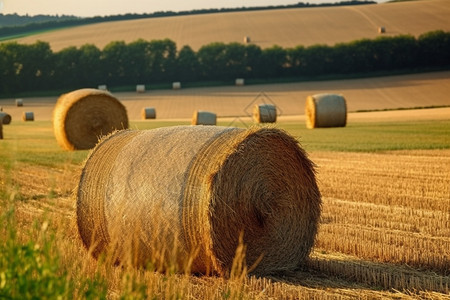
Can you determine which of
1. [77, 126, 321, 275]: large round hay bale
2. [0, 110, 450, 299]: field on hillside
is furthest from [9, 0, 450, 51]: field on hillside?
[77, 126, 321, 275]: large round hay bale

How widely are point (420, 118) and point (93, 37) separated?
166ft

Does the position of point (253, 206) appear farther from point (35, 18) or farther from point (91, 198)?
point (35, 18)

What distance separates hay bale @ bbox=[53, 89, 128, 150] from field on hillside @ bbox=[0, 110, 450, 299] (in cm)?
412

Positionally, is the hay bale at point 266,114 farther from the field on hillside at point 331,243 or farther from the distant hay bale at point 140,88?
the distant hay bale at point 140,88

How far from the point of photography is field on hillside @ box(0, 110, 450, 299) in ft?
12.8

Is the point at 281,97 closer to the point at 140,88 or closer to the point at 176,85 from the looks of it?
the point at 176,85

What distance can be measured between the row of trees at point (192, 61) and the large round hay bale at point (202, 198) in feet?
202

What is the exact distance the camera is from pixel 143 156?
7043 mm

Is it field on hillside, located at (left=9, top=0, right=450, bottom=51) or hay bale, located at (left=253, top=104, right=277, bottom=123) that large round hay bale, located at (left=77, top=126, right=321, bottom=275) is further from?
field on hillside, located at (left=9, top=0, right=450, bottom=51)

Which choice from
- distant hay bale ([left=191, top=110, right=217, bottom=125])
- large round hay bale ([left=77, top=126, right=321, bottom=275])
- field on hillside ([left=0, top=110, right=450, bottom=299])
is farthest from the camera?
distant hay bale ([left=191, top=110, right=217, bottom=125])

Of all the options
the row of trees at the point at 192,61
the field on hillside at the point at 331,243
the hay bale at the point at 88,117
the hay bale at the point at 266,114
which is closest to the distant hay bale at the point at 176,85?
the row of trees at the point at 192,61

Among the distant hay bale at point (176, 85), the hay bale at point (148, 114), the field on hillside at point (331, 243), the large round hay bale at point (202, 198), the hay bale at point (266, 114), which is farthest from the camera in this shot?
the distant hay bale at point (176, 85)

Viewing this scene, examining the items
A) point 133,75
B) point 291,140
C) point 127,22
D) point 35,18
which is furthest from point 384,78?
point 291,140

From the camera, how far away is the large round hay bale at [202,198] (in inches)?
254
